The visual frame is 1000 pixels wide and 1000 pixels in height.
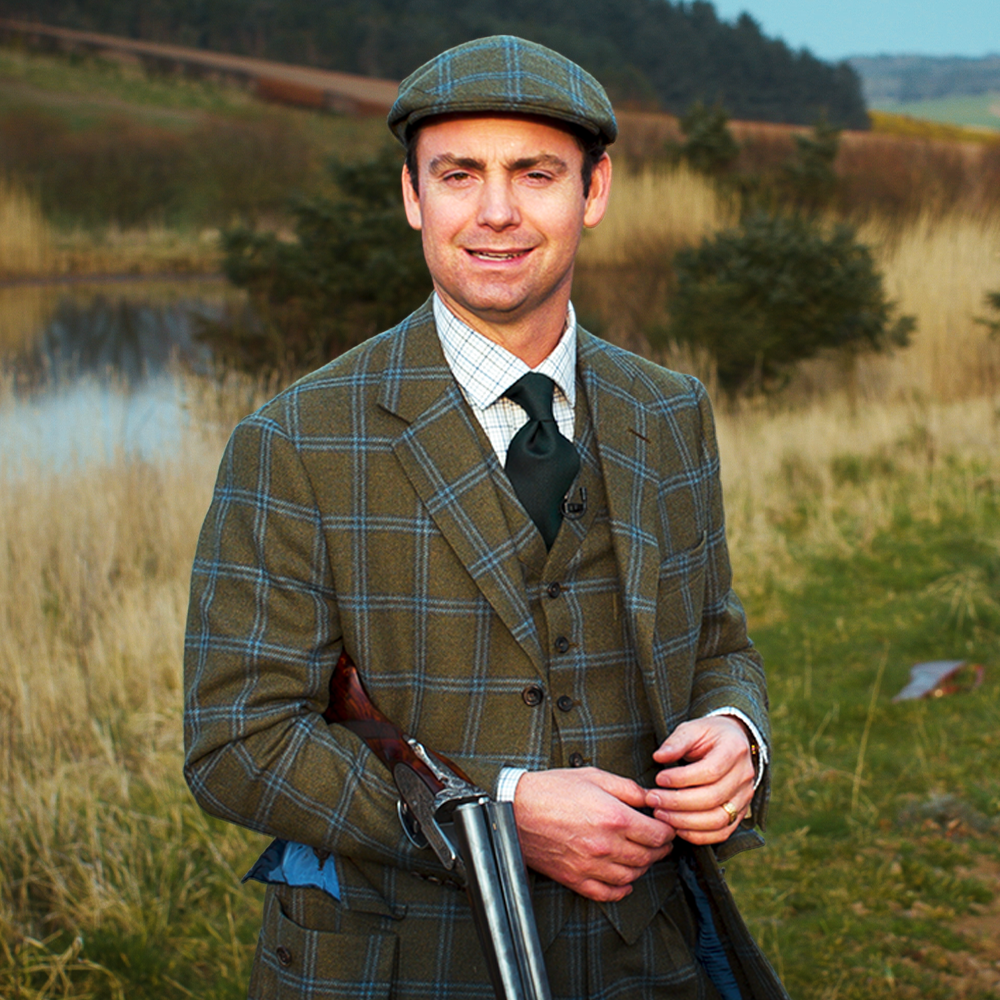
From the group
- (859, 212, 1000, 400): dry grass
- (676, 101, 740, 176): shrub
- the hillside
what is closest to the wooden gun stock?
(859, 212, 1000, 400): dry grass

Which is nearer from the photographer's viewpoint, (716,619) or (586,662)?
(586,662)

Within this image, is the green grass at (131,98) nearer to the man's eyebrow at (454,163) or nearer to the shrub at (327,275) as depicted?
the shrub at (327,275)

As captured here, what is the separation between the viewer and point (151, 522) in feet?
20.7

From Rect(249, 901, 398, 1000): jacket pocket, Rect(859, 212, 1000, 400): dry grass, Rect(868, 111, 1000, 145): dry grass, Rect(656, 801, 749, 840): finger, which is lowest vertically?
Rect(859, 212, 1000, 400): dry grass

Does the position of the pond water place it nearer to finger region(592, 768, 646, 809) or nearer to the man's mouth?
the man's mouth

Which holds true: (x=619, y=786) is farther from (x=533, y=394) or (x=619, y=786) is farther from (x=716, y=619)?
(x=533, y=394)

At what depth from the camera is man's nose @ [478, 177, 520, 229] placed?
4.83ft

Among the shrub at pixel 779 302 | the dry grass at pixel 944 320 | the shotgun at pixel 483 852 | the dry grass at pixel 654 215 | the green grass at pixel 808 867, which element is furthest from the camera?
the dry grass at pixel 654 215

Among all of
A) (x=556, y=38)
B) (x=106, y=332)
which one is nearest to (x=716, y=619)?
(x=106, y=332)

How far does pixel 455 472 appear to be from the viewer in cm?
151

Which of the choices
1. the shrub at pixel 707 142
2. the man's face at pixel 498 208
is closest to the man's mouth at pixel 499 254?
the man's face at pixel 498 208

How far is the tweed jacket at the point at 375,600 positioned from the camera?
142 cm

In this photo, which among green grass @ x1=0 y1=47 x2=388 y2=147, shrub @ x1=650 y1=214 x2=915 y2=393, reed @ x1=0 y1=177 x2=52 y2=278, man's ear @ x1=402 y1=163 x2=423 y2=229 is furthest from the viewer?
green grass @ x1=0 y1=47 x2=388 y2=147

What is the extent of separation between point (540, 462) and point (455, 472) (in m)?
0.12
